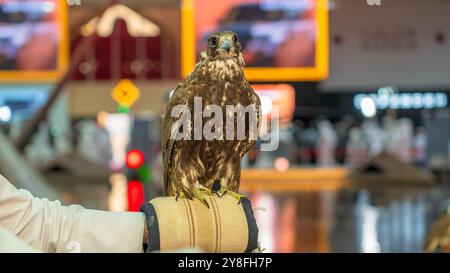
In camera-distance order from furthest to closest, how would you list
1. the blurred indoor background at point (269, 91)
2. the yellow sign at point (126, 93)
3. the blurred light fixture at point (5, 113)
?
the yellow sign at point (126, 93) → the blurred light fixture at point (5, 113) → the blurred indoor background at point (269, 91)

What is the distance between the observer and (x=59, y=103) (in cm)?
1602

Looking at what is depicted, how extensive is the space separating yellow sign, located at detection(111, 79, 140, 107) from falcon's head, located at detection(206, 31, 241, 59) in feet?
41.7

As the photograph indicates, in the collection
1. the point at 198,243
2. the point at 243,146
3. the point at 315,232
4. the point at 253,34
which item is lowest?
the point at 315,232

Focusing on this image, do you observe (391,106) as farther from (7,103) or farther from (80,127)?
(7,103)

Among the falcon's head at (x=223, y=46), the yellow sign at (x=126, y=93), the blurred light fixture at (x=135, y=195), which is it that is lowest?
the blurred light fixture at (x=135, y=195)

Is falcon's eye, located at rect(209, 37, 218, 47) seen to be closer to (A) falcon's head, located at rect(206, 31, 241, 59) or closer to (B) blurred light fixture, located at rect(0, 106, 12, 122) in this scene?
(A) falcon's head, located at rect(206, 31, 241, 59)

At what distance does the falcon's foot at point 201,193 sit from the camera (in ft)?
5.29

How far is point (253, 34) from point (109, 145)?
3376mm

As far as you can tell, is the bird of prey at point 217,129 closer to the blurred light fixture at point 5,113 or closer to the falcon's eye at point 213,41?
the falcon's eye at point 213,41

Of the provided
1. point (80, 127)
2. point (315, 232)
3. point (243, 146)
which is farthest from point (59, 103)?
point (243, 146)

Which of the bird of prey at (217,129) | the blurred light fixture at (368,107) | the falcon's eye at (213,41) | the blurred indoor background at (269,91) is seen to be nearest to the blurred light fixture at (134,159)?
the blurred indoor background at (269,91)

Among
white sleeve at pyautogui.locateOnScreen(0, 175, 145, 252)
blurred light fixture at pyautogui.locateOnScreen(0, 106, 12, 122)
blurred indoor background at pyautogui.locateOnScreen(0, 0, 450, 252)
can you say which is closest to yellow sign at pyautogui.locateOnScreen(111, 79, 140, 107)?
blurred indoor background at pyautogui.locateOnScreen(0, 0, 450, 252)

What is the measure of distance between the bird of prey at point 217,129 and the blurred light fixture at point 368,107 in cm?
1563

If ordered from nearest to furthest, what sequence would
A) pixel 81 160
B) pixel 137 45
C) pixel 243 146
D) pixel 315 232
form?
pixel 243 146 → pixel 315 232 → pixel 81 160 → pixel 137 45
